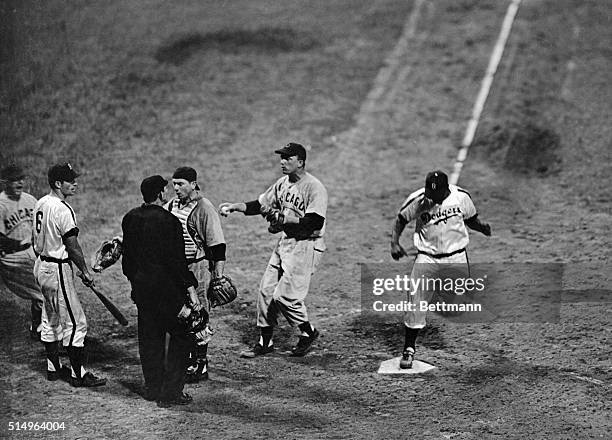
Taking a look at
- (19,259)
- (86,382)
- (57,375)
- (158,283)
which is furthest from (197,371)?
(19,259)

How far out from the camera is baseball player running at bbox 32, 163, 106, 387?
316 inches

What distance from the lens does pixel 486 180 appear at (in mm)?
13445

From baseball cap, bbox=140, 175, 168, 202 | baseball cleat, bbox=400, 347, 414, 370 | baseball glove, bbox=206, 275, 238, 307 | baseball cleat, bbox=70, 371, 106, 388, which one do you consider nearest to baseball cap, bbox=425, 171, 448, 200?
baseball cleat, bbox=400, 347, 414, 370

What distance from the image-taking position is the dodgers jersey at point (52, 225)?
8016mm

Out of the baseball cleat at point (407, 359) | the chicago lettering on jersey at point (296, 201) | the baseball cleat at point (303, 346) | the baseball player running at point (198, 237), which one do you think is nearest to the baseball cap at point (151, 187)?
the baseball player running at point (198, 237)

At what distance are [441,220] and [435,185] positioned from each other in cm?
37

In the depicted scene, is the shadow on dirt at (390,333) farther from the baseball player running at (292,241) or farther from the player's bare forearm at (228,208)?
the player's bare forearm at (228,208)

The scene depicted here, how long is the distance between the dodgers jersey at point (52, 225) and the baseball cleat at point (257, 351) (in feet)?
5.97

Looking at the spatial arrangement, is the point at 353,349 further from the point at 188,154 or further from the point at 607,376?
the point at 188,154

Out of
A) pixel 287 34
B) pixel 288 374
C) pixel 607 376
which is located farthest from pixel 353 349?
pixel 287 34

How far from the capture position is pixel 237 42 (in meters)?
17.7

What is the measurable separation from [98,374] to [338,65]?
9.59 metres

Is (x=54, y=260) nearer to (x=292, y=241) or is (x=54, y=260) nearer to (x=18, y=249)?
(x=18, y=249)

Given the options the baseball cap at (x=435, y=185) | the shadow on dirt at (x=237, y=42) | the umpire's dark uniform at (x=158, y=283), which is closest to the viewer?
the umpire's dark uniform at (x=158, y=283)
